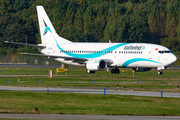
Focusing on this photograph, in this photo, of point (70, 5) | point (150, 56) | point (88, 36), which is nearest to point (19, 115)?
point (150, 56)

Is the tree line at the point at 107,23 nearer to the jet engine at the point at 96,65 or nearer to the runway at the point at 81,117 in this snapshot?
the jet engine at the point at 96,65

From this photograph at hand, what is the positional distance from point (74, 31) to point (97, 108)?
4107 inches

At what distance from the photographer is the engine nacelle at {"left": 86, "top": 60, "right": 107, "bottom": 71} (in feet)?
189

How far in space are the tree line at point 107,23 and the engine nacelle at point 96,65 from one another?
6314cm

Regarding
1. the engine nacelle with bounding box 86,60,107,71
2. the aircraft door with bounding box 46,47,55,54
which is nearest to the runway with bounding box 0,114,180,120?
the engine nacelle with bounding box 86,60,107,71

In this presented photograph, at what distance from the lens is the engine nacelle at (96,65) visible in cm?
5766

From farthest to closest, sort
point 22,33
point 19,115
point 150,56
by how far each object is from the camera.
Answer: point 22,33, point 150,56, point 19,115

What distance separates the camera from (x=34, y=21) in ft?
497

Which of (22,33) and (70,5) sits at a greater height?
(70,5)

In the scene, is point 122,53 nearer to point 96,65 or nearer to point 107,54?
point 107,54

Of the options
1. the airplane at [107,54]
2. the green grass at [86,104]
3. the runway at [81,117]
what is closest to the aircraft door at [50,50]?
the airplane at [107,54]

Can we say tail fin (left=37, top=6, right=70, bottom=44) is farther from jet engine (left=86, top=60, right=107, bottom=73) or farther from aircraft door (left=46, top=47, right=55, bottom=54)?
jet engine (left=86, top=60, right=107, bottom=73)

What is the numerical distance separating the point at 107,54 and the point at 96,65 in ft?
9.79

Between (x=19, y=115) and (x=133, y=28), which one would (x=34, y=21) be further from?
(x=19, y=115)
